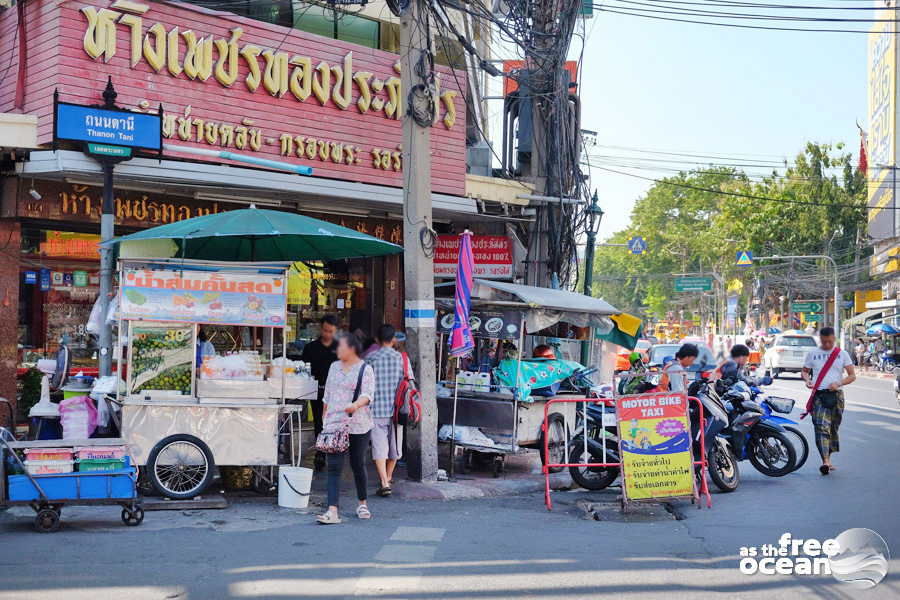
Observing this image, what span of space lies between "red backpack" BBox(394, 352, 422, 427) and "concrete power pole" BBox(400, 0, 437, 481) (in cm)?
47

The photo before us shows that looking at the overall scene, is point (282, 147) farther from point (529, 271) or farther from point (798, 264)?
point (798, 264)

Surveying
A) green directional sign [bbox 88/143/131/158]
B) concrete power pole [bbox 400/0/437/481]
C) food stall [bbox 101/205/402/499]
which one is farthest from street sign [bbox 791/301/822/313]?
green directional sign [bbox 88/143/131/158]

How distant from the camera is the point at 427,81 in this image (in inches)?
397

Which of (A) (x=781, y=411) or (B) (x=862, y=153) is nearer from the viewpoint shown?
(A) (x=781, y=411)

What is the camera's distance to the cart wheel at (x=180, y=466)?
8336 mm

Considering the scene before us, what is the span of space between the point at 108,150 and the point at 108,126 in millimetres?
279

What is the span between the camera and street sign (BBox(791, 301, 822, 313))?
2223 inches

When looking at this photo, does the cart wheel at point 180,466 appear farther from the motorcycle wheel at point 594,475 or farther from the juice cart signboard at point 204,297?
the motorcycle wheel at point 594,475

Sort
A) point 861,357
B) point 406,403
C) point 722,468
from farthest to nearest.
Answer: point 861,357 → point 722,468 → point 406,403

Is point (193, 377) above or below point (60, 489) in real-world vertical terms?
above

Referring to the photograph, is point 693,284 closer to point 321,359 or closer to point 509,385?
point 509,385

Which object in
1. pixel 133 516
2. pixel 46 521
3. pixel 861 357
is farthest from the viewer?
pixel 861 357

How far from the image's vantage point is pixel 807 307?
56.7 metres

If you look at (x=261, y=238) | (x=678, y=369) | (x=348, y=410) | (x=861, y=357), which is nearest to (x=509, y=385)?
(x=678, y=369)
